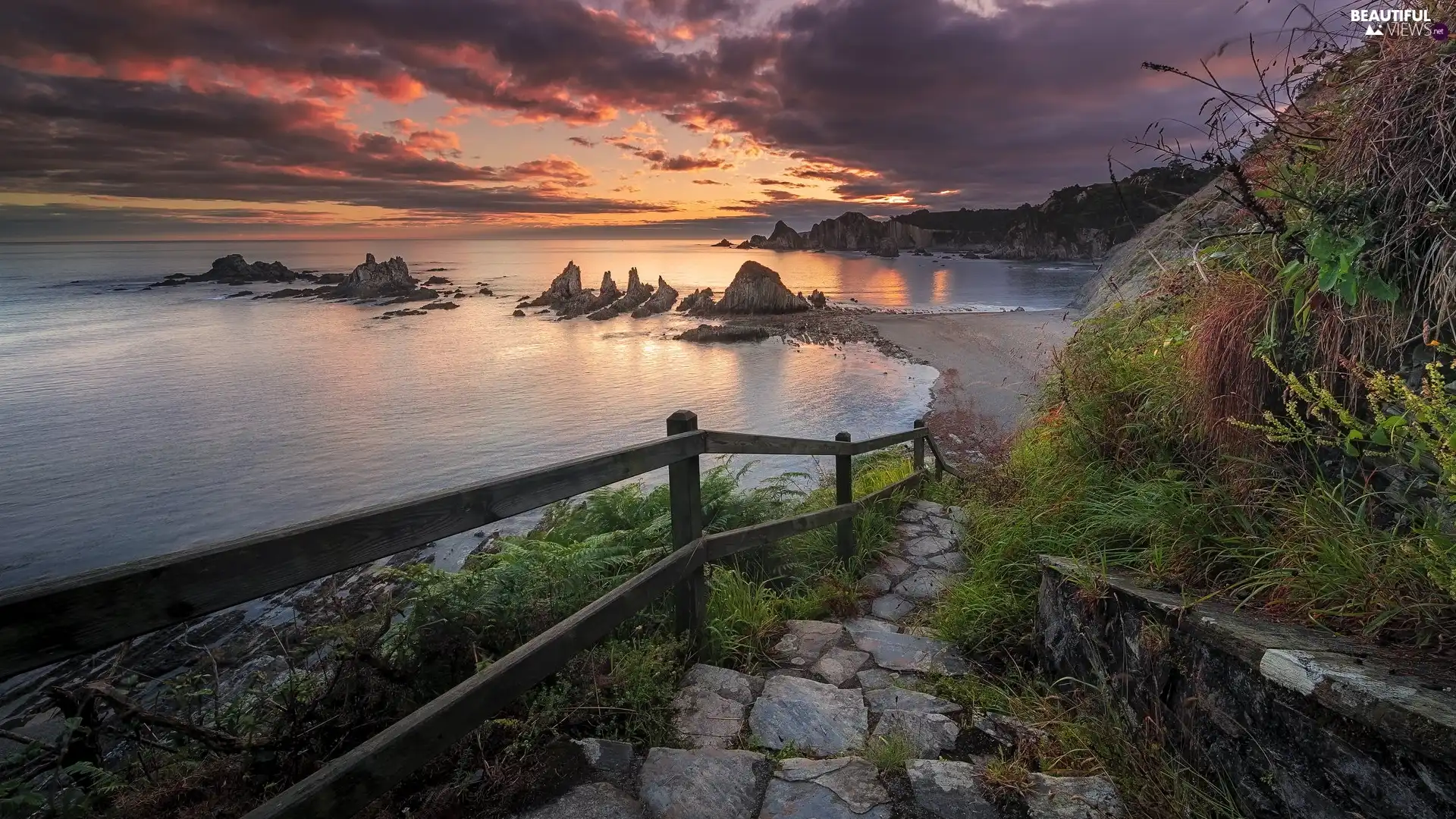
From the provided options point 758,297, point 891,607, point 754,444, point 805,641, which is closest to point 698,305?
point 758,297

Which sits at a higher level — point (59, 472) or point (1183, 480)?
point (1183, 480)

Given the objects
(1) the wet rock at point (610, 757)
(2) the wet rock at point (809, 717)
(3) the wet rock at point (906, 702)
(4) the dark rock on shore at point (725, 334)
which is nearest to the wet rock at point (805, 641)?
(2) the wet rock at point (809, 717)

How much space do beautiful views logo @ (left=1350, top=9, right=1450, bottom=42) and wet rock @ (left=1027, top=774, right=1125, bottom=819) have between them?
3.51 m

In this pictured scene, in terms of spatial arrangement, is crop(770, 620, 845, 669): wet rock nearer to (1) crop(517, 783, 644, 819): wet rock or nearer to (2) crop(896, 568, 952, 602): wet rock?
(2) crop(896, 568, 952, 602): wet rock

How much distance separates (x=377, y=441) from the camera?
21.9 metres

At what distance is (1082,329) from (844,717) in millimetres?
4658

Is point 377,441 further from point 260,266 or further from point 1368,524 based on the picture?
point 260,266

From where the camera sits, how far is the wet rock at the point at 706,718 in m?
3.01

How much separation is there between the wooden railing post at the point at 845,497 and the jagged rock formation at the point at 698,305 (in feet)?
149

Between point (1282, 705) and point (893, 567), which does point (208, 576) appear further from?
point (893, 567)

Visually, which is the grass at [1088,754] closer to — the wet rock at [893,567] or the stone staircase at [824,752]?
the stone staircase at [824,752]

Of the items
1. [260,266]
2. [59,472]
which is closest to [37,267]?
[260,266]

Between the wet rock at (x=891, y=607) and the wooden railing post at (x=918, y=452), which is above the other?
the wooden railing post at (x=918, y=452)

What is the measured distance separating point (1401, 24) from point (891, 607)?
15.3 feet
